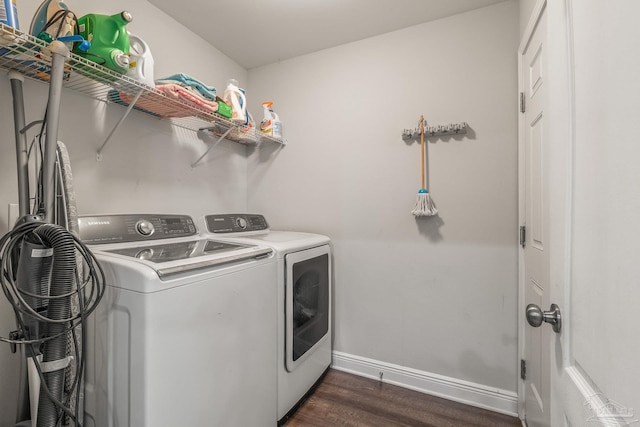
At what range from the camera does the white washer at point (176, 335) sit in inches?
35.9

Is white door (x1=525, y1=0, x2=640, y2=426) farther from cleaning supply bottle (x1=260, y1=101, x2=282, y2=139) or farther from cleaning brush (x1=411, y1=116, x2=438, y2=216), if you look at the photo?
cleaning supply bottle (x1=260, y1=101, x2=282, y2=139)

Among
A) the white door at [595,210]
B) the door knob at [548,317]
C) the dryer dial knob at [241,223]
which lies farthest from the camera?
the dryer dial knob at [241,223]

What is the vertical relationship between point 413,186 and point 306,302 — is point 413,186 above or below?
Result: above

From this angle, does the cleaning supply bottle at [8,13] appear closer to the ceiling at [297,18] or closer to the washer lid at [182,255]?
the washer lid at [182,255]

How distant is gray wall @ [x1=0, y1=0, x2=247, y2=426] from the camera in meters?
1.17

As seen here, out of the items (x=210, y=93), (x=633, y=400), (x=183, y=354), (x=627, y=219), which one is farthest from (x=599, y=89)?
(x=210, y=93)

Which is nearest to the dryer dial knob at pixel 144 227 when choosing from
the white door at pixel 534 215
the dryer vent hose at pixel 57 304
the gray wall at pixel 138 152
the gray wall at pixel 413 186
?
the gray wall at pixel 138 152

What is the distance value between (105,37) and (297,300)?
5.24 ft

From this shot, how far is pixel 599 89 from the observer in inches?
20.0

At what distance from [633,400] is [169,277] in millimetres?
1136

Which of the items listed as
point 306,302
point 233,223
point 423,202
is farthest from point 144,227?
point 423,202

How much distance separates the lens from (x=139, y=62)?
1318 mm

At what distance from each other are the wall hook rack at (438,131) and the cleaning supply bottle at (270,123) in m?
1.02

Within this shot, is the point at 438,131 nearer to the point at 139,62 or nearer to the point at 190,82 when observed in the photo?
the point at 190,82
